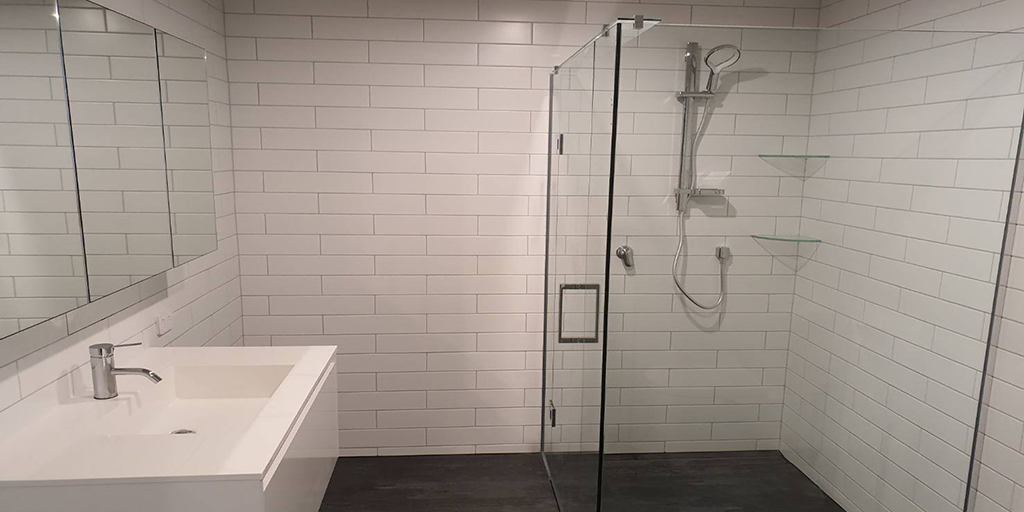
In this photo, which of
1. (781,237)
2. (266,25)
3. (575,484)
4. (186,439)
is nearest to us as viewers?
(186,439)

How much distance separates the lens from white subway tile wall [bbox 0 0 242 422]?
61.6 inches

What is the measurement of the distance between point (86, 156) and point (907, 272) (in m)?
2.65

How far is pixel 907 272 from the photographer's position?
212 centimetres

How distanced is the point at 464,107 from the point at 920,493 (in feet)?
8.33

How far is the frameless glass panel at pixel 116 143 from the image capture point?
1.60 m

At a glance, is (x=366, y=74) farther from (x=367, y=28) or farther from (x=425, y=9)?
(x=425, y=9)

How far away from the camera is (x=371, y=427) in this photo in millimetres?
3248

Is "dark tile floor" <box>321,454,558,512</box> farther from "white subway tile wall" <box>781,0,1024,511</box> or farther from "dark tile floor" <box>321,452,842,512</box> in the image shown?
"white subway tile wall" <box>781,0,1024,511</box>

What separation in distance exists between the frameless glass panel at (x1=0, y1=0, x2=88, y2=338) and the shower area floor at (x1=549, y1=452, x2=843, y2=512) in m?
1.74

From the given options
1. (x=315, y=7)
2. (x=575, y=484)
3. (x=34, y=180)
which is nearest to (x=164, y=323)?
(x=34, y=180)

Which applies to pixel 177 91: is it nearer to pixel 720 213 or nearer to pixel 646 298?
pixel 646 298

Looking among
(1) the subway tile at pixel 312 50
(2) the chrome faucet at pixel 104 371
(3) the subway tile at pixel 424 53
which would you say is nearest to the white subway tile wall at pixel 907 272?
(3) the subway tile at pixel 424 53

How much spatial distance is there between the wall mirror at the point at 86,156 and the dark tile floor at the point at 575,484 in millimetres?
1510

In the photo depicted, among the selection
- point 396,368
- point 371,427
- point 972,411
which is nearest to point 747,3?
point 972,411
